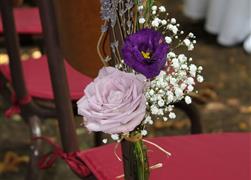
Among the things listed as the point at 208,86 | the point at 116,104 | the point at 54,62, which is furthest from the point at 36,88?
the point at 208,86

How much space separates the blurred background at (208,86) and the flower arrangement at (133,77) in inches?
Answer: 39.9

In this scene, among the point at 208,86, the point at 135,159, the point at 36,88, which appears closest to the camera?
the point at 135,159

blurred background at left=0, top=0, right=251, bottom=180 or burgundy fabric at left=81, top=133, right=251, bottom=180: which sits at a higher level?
burgundy fabric at left=81, top=133, right=251, bottom=180

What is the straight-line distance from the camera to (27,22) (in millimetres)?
2113

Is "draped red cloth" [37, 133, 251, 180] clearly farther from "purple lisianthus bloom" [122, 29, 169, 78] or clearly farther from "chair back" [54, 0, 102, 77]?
"purple lisianthus bloom" [122, 29, 169, 78]

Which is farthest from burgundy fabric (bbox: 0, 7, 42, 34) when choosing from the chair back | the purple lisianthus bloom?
the purple lisianthus bloom

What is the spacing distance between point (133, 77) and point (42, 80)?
3.27 feet

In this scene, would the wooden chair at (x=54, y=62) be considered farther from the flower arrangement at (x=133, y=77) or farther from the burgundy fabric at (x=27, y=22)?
the burgundy fabric at (x=27, y=22)

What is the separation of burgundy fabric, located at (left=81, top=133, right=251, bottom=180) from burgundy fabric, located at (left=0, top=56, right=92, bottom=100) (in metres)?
0.40

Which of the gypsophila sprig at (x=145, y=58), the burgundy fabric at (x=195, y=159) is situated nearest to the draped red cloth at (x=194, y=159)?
the burgundy fabric at (x=195, y=159)

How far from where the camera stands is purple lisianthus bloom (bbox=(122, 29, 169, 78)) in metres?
0.75

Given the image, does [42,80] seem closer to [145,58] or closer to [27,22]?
[27,22]

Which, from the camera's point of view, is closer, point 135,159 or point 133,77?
point 133,77

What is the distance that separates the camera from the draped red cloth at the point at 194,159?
3.79 ft
